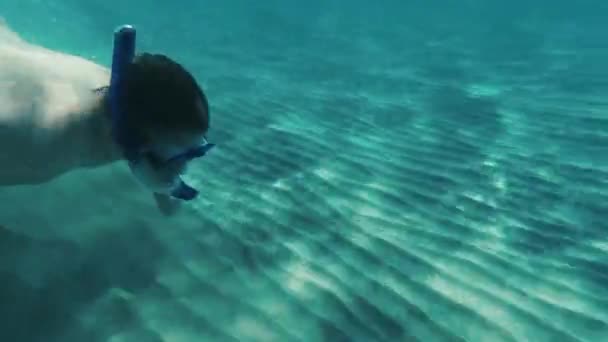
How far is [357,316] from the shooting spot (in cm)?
326

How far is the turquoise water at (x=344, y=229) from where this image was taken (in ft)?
10.2

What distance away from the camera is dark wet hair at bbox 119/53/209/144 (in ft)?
7.18

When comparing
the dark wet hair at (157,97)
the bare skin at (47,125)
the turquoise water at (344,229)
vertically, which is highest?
the dark wet hair at (157,97)

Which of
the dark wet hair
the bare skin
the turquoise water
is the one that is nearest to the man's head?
the dark wet hair

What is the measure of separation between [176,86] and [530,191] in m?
4.01

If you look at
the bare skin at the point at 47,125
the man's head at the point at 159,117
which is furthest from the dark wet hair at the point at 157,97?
the bare skin at the point at 47,125

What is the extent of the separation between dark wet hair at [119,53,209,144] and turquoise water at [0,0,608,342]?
4.07 feet

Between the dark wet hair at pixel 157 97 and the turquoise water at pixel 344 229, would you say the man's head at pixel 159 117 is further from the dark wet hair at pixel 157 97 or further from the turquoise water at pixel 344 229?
the turquoise water at pixel 344 229

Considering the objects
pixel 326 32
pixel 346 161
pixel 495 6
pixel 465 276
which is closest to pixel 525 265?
pixel 465 276

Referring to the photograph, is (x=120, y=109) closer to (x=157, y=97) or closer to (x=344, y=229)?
(x=157, y=97)

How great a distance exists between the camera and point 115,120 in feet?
7.27

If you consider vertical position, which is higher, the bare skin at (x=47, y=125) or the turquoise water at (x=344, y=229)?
the bare skin at (x=47, y=125)

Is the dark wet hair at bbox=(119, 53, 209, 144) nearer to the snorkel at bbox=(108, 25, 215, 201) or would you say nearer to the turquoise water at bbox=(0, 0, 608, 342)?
the snorkel at bbox=(108, 25, 215, 201)

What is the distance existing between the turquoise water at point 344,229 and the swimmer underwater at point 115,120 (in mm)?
869
